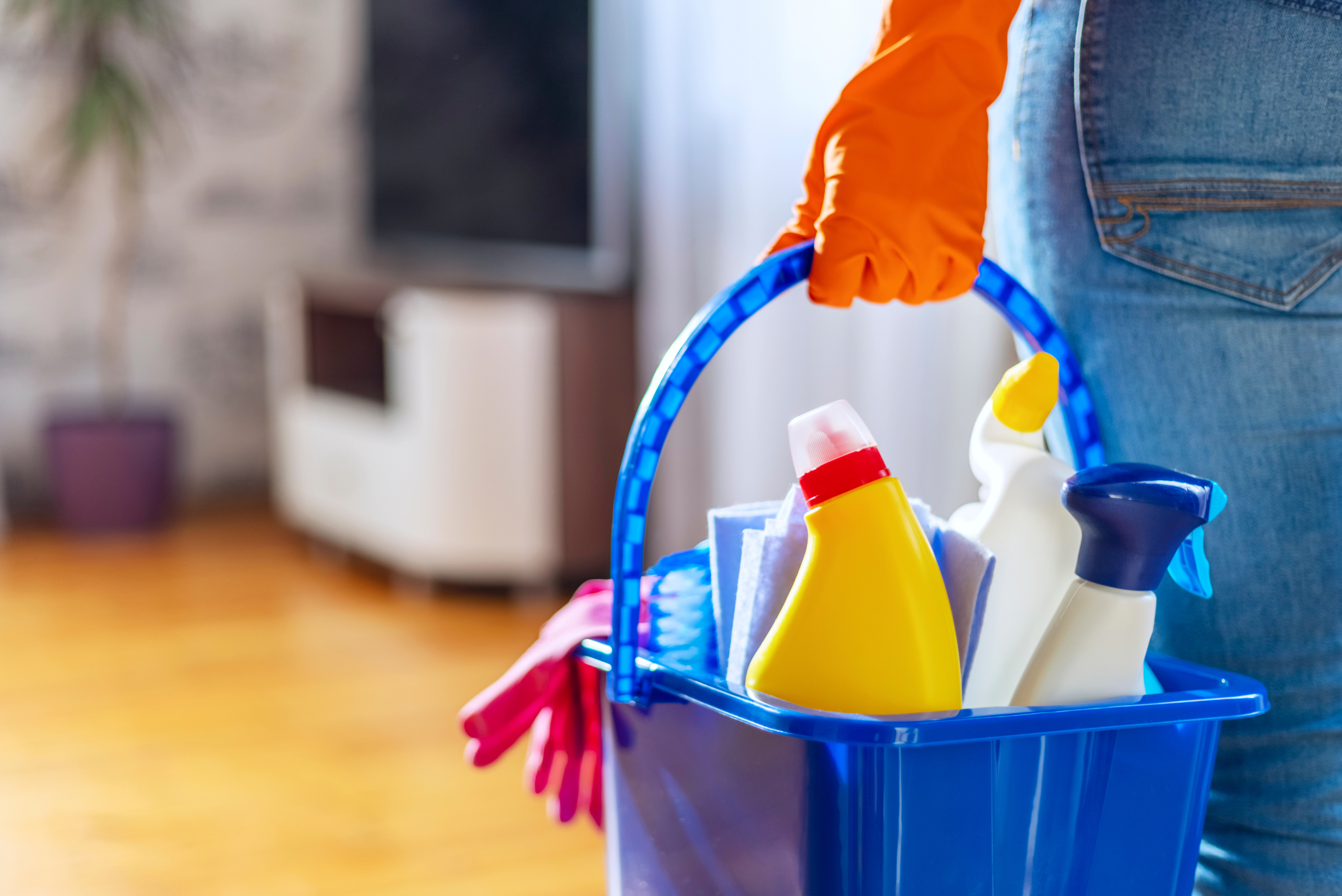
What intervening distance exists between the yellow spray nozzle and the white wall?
2641 mm

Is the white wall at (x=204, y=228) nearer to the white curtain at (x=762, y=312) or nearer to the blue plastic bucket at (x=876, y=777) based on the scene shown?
the white curtain at (x=762, y=312)

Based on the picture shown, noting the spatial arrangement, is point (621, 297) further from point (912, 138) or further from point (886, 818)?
point (886, 818)

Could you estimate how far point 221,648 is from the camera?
203 cm

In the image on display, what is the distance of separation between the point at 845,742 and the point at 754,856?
0.10 metres

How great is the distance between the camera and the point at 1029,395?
671 millimetres

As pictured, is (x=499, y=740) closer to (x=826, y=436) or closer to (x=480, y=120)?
(x=826, y=436)

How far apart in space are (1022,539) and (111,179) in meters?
2.75

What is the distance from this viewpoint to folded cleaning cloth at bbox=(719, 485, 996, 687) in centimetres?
64

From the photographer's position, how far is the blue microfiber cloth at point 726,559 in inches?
28.2

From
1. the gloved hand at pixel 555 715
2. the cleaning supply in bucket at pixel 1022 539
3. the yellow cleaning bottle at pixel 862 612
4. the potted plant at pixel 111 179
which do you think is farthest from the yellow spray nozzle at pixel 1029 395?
the potted plant at pixel 111 179

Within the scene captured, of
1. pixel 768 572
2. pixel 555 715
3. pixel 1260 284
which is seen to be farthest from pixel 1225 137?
pixel 555 715

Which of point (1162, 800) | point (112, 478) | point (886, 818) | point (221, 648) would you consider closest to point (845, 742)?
point (886, 818)

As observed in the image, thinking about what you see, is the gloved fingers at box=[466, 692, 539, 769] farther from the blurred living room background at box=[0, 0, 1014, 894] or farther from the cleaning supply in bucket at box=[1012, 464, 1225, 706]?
the blurred living room background at box=[0, 0, 1014, 894]

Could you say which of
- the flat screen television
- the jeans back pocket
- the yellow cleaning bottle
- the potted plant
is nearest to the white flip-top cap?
the yellow cleaning bottle
